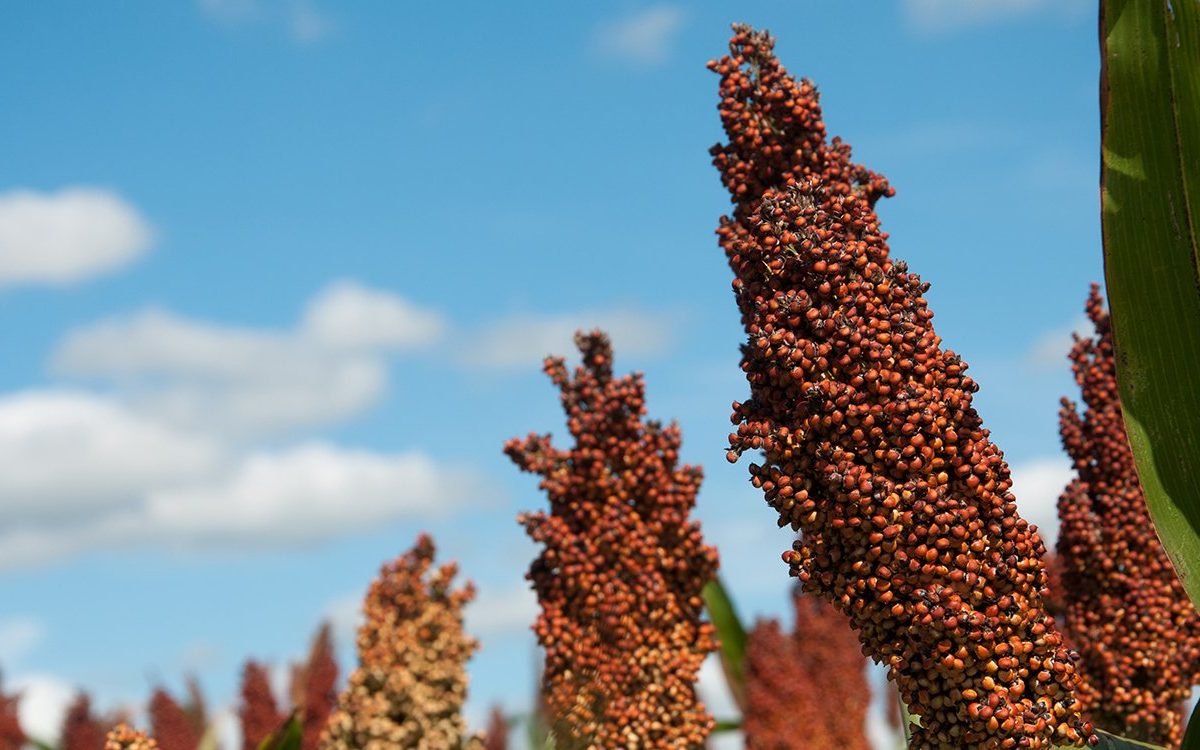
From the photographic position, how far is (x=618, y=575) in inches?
252

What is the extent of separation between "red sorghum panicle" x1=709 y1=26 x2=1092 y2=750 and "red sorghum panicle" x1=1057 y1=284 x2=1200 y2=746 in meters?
2.31

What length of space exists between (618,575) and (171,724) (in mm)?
11347

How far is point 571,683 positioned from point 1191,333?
356 centimetres

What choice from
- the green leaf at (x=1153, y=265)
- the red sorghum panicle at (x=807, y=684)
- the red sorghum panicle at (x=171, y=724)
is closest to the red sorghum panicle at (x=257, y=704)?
the red sorghum panicle at (x=171, y=724)

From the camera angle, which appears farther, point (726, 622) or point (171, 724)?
point (171, 724)

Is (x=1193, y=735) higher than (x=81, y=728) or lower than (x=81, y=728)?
lower

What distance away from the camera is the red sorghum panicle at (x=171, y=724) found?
15.6 meters

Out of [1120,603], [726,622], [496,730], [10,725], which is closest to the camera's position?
[1120,603]

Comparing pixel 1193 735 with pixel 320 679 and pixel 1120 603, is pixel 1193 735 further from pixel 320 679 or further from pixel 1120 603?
pixel 320 679

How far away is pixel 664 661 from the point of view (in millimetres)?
6262

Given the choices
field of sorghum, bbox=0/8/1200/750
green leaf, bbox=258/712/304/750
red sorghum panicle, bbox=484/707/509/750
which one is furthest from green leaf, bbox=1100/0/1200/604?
red sorghum panicle, bbox=484/707/509/750

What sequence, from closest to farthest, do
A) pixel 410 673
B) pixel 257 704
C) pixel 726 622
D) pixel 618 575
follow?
1. pixel 618 575
2. pixel 410 673
3. pixel 726 622
4. pixel 257 704

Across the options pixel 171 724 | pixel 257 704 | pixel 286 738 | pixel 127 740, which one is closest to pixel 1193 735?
pixel 127 740

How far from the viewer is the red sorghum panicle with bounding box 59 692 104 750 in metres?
15.9
